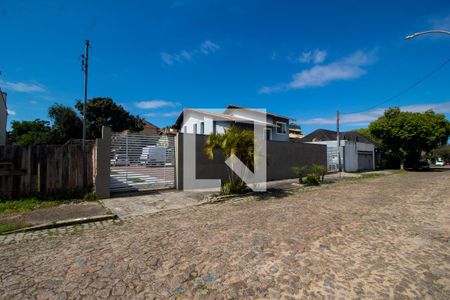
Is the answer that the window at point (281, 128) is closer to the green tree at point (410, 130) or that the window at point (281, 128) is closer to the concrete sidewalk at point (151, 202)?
the green tree at point (410, 130)

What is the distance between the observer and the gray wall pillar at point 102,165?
883cm

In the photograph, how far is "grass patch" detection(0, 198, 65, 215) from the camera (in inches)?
276

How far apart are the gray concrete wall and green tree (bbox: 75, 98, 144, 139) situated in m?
30.9

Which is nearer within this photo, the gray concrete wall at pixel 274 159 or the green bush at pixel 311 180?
the gray concrete wall at pixel 274 159

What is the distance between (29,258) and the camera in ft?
13.5

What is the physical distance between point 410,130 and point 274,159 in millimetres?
20085

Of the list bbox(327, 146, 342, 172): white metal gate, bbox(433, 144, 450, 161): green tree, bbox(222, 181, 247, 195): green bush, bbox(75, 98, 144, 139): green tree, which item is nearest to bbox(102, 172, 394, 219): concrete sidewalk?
bbox(222, 181, 247, 195): green bush

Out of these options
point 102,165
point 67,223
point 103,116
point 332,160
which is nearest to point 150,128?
point 103,116

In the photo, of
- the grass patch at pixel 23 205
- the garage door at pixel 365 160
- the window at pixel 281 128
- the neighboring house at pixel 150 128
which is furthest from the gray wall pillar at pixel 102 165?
the neighboring house at pixel 150 128

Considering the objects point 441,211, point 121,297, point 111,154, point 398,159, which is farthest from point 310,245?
point 398,159

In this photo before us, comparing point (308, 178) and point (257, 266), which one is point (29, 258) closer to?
point (257, 266)

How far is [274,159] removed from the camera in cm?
1642

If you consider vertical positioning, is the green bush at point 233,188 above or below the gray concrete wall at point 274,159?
below

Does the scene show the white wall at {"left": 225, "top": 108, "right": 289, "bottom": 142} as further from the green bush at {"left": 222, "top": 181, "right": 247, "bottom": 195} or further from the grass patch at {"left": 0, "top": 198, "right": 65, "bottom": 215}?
the grass patch at {"left": 0, "top": 198, "right": 65, "bottom": 215}
